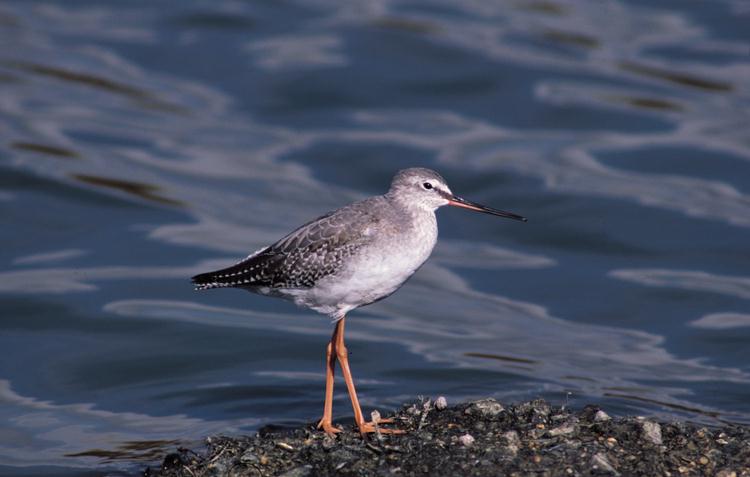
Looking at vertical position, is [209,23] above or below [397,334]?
above

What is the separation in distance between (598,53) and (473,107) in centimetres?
368

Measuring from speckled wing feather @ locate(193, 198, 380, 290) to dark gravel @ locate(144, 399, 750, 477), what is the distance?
1.62m

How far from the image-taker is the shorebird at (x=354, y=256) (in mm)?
10828

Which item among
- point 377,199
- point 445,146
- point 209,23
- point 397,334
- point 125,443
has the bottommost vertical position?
point 125,443

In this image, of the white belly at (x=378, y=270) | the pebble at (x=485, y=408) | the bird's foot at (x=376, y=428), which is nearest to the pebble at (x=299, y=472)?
the bird's foot at (x=376, y=428)

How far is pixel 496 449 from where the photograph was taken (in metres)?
9.30

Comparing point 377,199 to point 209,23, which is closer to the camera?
point 377,199

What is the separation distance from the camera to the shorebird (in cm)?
1083

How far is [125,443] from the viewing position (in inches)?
497

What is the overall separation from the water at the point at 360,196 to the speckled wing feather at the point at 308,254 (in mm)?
1970

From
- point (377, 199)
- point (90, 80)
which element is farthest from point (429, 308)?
point (90, 80)

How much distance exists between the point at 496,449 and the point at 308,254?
9.92ft

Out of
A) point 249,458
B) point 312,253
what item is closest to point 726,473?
point 249,458

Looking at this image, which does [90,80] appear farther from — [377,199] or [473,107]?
[377,199]
